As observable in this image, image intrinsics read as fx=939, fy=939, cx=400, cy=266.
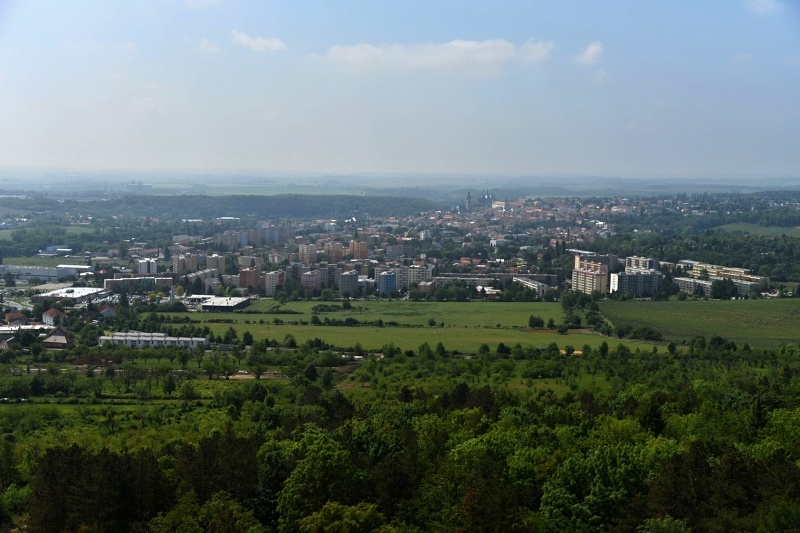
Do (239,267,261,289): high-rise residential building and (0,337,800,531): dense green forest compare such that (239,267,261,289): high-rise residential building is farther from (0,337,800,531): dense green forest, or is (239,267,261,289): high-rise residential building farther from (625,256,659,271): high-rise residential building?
(0,337,800,531): dense green forest

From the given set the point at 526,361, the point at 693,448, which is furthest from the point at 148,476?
the point at 526,361

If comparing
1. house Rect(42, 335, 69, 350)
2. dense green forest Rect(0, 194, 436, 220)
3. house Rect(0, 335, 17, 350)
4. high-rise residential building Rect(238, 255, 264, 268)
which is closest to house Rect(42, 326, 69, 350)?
house Rect(42, 335, 69, 350)

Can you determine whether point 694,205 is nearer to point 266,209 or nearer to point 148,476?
point 266,209

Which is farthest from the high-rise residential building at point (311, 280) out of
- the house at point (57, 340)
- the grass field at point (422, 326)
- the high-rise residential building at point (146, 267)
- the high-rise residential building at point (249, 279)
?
the house at point (57, 340)

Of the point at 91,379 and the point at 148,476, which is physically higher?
the point at 148,476

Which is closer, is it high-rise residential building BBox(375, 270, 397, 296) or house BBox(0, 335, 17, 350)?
house BBox(0, 335, 17, 350)

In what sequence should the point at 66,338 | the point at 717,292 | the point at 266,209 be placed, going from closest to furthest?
the point at 66,338 → the point at 717,292 → the point at 266,209

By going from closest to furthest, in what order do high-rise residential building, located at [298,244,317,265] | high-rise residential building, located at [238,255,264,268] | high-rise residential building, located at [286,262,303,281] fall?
high-rise residential building, located at [286,262,303,281]
high-rise residential building, located at [238,255,264,268]
high-rise residential building, located at [298,244,317,265]
